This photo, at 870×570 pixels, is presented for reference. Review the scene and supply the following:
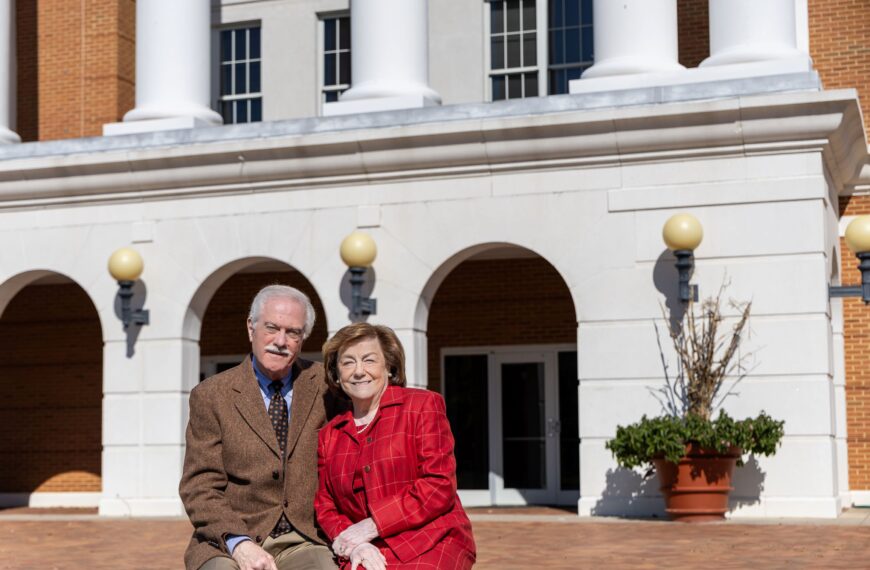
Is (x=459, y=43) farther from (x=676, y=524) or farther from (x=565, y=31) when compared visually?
(x=676, y=524)

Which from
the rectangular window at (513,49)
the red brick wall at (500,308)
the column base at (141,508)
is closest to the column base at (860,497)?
the red brick wall at (500,308)

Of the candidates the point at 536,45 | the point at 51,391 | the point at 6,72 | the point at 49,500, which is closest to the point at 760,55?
the point at 536,45

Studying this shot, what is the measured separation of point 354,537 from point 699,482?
10.0 metres

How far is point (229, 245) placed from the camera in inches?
715

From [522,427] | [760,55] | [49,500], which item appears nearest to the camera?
[760,55]

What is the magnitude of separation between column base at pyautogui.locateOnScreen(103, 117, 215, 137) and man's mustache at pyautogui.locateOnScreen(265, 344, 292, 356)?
43.1 ft

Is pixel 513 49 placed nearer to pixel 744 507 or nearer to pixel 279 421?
pixel 744 507

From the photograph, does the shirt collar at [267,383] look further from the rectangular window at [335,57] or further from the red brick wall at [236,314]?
the rectangular window at [335,57]

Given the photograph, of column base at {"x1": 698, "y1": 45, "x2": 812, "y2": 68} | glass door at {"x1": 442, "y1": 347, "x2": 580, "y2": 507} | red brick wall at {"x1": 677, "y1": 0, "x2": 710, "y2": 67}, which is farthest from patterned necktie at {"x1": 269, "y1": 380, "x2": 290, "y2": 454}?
red brick wall at {"x1": 677, "y1": 0, "x2": 710, "y2": 67}

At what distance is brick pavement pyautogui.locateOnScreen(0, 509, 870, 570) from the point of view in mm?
11492

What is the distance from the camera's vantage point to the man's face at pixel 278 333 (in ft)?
18.5

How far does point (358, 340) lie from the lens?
562 centimetres

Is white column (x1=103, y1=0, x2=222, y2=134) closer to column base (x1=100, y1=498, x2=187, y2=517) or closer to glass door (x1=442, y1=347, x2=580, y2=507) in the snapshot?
column base (x1=100, y1=498, x2=187, y2=517)

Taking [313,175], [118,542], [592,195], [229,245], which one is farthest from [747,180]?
[118,542]
